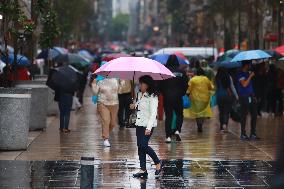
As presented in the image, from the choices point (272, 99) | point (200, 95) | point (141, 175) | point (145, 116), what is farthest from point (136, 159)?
point (272, 99)

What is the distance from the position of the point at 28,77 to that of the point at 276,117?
7286 mm

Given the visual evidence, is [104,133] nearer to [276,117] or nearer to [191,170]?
[191,170]

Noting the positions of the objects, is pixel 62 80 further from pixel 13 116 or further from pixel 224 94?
pixel 13 116

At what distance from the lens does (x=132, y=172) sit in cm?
1261

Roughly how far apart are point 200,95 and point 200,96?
A: 28 mm

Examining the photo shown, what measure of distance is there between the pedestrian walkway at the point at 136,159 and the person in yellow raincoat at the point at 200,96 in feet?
1.43

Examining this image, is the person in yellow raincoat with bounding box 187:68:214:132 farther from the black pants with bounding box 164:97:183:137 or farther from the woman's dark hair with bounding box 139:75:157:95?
the woman's dark hair with bounding box 139:75:157:95

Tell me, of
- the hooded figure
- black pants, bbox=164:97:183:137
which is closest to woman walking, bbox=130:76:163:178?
black pants, bbox=164:97:183:137

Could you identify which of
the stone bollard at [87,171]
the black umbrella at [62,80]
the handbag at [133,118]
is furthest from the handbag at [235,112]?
the stone bollard at [87,171]

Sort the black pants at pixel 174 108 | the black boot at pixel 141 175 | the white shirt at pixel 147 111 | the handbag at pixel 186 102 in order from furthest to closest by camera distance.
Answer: the handbag at pixel 186 102 < the black pants at pixel 174 108 < the black boot at pixel 141 175 < the white shirt at pixel 147 111

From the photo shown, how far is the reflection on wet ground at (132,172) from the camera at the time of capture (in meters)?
11.4

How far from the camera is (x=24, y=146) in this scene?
1513 centimetres

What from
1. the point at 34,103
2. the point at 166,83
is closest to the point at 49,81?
the point at 34,103

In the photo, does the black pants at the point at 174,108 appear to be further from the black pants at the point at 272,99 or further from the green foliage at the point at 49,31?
the black pants at the point at 272,99
